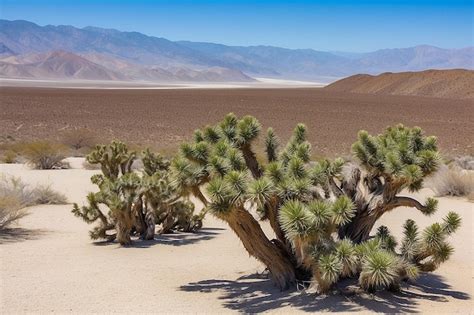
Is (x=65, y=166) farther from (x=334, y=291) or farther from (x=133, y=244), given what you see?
(x=334, y=291)

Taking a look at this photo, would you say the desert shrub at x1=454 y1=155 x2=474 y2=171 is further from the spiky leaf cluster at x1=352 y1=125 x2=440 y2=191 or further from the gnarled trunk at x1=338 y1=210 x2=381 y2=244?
the gnarled trunk at x1=338 y1=210 x2=381 y2=244

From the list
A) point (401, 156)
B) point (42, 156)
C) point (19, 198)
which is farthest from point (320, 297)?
point (42, 156)

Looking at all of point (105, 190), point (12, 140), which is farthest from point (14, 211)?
point (12, 140)

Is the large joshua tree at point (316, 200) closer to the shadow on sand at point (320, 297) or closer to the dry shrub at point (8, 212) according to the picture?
the shadow on sand at point (320, 297)

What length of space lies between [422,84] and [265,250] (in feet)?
278

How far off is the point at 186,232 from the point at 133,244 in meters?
1.78

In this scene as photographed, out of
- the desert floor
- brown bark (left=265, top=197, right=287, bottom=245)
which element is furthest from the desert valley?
the desert floor

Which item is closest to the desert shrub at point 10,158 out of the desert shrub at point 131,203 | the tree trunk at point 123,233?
the desert shrub at point 131,203

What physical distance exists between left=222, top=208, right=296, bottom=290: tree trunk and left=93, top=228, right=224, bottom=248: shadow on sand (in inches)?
135

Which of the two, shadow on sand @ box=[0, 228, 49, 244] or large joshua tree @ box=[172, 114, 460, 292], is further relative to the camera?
shadow on sand @ box=[0, 228, 49, 244]

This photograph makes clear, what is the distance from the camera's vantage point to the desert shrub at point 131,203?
440 inches

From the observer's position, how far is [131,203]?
11203 mm

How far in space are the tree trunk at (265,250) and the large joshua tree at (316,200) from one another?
0.04ft

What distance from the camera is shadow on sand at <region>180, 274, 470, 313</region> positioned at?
7547mm
